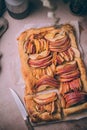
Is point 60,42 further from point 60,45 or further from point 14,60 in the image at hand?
point 14,60

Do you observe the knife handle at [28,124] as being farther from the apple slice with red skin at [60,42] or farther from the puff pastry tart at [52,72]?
the apple slice with red skin at [60,42]

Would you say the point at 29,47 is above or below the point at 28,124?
above

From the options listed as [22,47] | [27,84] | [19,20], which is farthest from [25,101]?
[19,20]

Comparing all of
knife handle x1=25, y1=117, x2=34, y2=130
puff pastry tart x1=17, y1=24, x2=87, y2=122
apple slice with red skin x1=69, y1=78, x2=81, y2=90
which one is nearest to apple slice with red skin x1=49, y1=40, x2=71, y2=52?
puff pastry tart x1=17, y1=24, x2=87, y2=122

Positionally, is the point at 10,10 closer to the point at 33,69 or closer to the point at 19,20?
the point at 19,20

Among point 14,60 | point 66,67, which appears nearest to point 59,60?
point 66,67

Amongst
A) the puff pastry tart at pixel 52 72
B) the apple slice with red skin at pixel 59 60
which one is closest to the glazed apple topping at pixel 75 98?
the puff pastry tart at pixel 52 72

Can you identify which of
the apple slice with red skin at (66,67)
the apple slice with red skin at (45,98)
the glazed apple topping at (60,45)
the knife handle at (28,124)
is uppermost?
the glazed apple topping at (60,45)
